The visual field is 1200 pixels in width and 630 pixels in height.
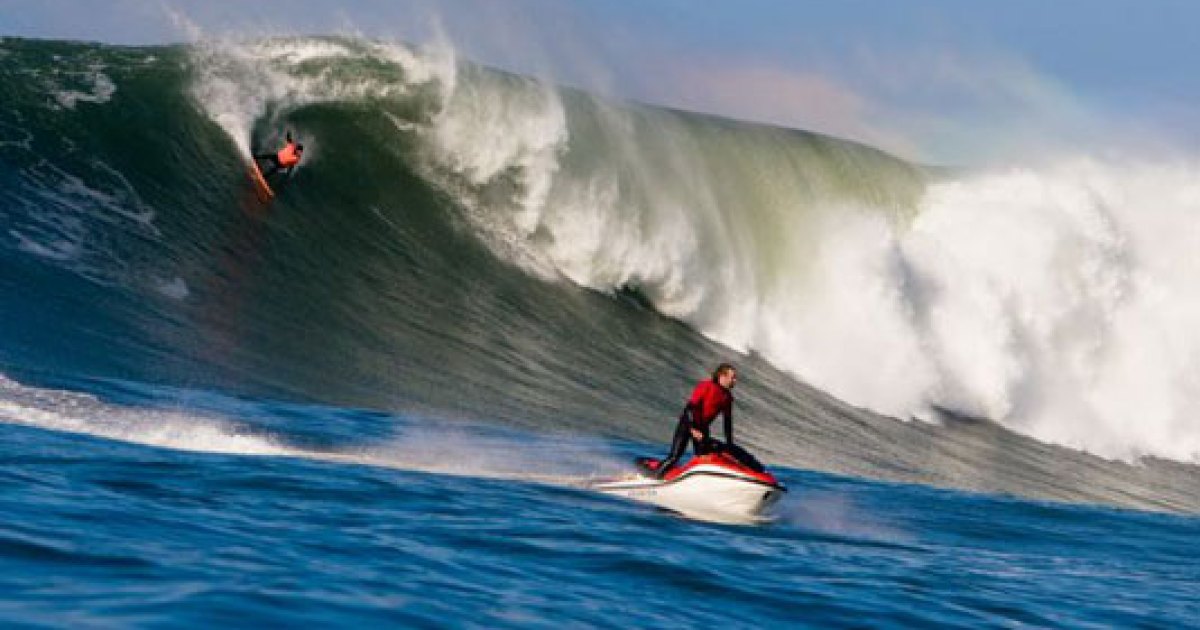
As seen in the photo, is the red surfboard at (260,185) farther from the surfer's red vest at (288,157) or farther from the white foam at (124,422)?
the white foam at (124,422)

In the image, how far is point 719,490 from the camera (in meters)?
12.4

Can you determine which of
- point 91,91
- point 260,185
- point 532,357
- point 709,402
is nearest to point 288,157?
point 260,185

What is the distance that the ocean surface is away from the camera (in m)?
8.73

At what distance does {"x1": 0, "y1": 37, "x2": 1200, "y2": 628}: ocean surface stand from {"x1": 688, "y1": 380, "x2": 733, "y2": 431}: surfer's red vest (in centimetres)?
97

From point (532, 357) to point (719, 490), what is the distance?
881cm

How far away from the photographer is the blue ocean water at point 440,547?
7.25m

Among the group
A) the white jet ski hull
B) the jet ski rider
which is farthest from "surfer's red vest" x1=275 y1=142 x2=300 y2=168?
the white jet ski hull

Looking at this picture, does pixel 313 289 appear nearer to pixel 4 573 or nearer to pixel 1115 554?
pixel 1115 554

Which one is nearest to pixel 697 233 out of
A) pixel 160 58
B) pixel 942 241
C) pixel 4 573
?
pixel 942 241

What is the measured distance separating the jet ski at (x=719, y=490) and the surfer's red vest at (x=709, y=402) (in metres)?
0.43

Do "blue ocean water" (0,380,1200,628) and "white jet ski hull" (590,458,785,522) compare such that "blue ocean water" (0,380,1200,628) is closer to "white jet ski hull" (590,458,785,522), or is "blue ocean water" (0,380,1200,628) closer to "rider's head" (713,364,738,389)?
"white jet ski hull" (590,458,785,522)

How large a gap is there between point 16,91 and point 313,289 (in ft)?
21.4

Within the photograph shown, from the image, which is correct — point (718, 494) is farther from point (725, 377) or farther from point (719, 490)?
point (725, 377)

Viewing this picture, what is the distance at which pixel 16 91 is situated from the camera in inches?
956
